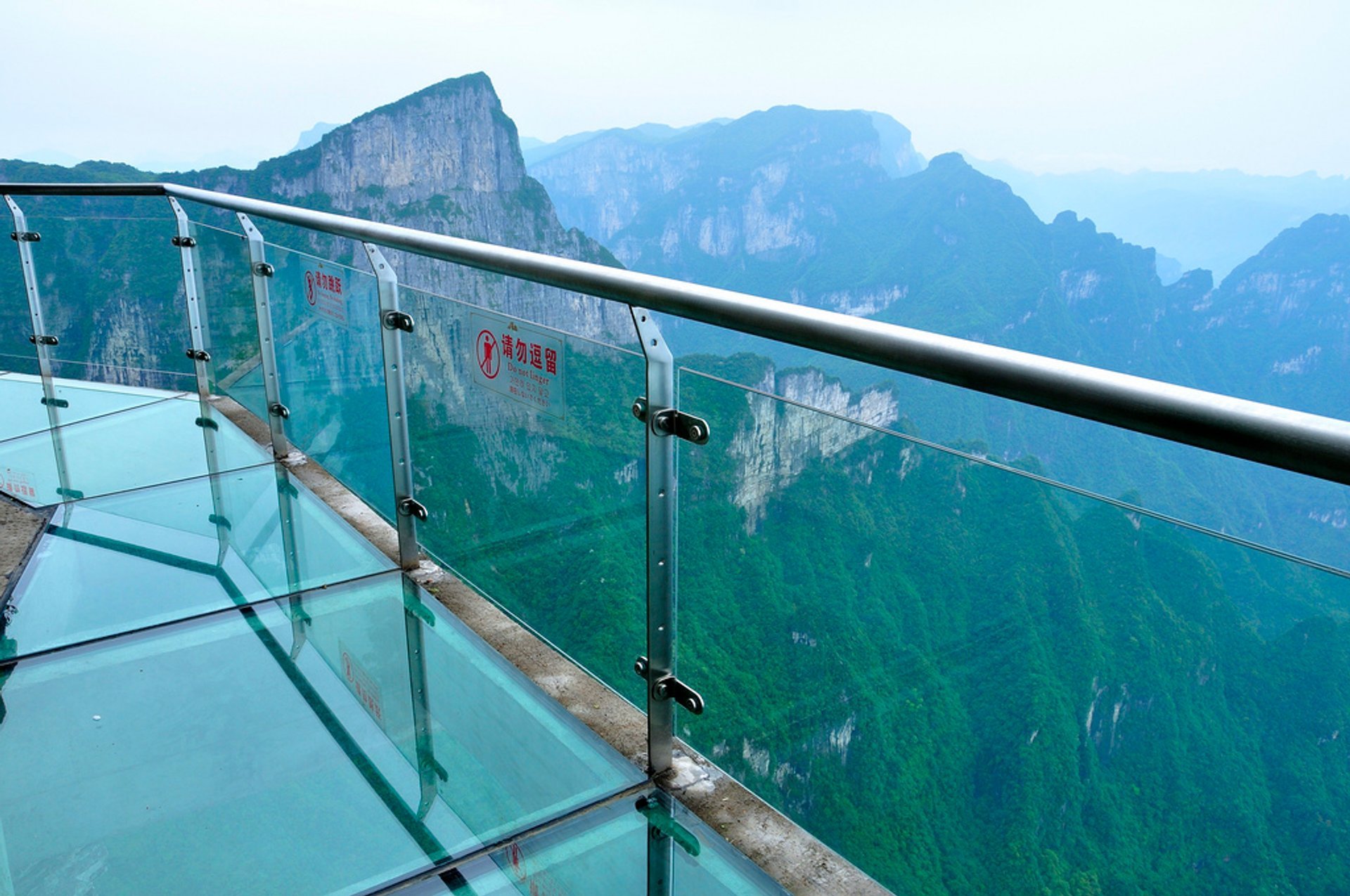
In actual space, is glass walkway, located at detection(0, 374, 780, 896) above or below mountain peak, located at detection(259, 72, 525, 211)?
below

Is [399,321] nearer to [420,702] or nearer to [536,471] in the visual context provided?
[536,471]

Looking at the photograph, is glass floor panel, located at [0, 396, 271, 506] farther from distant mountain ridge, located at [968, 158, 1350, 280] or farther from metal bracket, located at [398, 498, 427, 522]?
distant mountain ridge, located at [968, 158, 1350, 280]

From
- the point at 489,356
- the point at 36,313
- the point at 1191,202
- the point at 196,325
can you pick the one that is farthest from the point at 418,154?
the point at 1191,202

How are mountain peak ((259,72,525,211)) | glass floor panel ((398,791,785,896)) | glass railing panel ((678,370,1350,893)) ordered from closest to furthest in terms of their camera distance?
glass railing panel ((678,370,1350,893)) < glass floor panel ((398,791,785,896)) < mountain peak ((259,72,525,211))

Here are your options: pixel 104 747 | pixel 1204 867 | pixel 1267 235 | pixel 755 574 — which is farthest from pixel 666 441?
pixel 1267 235

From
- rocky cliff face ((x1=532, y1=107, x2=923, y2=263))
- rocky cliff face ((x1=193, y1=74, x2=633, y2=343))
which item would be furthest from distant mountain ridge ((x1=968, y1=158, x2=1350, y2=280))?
rocky cliff face ((x1=193, y1=74, x2=633, y2=343))

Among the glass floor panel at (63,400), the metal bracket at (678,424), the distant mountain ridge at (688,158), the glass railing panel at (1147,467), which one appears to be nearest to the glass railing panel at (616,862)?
the metal bracket at (678,424)

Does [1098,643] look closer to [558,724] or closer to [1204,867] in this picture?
[1204,867]
